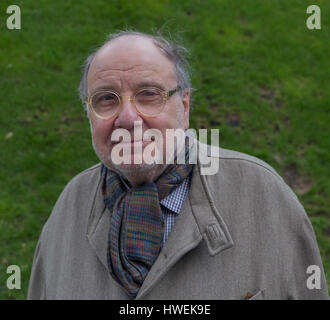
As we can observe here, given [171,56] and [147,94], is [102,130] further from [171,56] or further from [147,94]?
[171,56]

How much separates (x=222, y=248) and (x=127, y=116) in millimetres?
698

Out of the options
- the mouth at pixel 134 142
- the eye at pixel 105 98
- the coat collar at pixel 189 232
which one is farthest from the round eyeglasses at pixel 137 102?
the coat collar at pixel 189 232

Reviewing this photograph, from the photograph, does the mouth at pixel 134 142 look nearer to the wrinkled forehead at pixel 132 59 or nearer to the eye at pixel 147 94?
the eye at pixel 147 94

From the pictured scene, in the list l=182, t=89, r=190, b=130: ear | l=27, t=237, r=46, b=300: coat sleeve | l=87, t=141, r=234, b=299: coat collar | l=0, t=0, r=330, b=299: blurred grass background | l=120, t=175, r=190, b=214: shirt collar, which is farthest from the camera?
l=0, t=0, r=330, b=299: blurred grass background

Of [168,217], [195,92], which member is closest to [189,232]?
[168,217]

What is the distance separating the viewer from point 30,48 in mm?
5109

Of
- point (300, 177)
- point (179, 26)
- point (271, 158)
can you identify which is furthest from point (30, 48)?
point (300, 177)

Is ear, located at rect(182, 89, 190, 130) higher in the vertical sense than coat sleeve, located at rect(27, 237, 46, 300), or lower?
higher

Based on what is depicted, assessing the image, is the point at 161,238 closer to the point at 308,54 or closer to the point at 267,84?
the point at 267,84

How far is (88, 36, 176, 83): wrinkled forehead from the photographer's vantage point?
199cm

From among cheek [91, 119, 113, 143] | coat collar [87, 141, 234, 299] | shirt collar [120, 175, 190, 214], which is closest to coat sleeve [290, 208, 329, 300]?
coat collar [87, 141, 234, 299]

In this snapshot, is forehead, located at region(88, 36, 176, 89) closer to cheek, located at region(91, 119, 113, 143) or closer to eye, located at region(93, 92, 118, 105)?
eye, located at region(93, 92, 118, 105)

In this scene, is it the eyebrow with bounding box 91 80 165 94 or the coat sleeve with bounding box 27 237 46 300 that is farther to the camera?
the coat sleeve with bounding box 27 237 46 300
